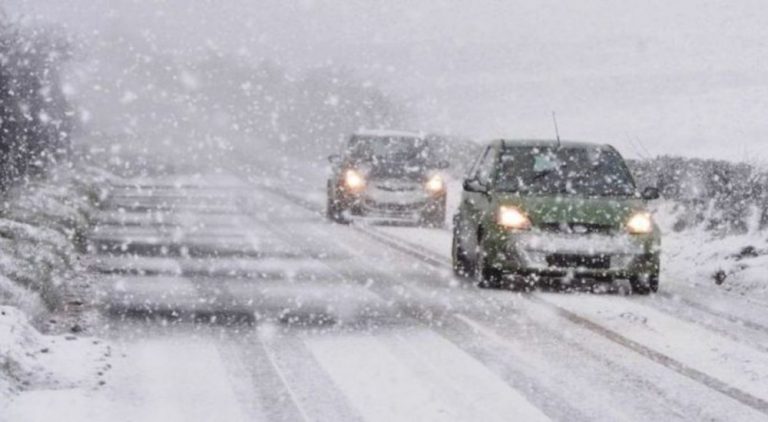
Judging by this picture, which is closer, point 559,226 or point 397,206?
point 559,226

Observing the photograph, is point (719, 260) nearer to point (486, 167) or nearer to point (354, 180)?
point (486, 167)

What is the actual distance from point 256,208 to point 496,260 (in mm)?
14042

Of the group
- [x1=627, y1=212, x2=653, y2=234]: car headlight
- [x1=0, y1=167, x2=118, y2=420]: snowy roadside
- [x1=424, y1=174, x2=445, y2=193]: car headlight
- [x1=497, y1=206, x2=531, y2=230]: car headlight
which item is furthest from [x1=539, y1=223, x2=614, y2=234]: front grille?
[x1=424, y1=174, x2=445, y2=193]: car headlight

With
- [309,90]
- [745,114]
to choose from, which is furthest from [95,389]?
[309,90]

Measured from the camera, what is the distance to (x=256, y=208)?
25438 millimetres

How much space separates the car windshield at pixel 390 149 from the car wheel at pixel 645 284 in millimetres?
10088

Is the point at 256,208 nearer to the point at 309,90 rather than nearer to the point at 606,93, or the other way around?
the point at 606,93

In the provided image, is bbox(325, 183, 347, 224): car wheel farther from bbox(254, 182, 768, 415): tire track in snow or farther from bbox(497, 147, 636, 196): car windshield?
bbox(254, 182, 768, 415): tire track in snow

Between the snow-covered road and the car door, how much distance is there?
497mm

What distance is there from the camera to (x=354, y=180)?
2152 cm

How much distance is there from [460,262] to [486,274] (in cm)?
155

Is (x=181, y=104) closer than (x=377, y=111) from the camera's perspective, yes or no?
No

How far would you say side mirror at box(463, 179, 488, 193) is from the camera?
12.8 meters

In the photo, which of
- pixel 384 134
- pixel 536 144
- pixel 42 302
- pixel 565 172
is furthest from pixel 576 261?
pixel 384 134
